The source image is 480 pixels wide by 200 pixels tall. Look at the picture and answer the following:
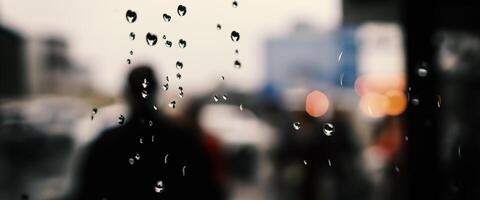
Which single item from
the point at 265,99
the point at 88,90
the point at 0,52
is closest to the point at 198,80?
the point at 88,90

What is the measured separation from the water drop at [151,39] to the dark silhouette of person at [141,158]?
3 cm

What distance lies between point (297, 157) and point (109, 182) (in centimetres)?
103

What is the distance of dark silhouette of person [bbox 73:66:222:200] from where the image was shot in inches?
28.3

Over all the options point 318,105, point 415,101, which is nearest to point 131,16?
point 318,105

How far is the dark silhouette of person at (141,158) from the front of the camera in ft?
2.36

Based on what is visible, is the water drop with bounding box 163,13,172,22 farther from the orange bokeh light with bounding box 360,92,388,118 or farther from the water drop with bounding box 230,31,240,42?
the orange bokeh light with bounding box 360,92,388,118

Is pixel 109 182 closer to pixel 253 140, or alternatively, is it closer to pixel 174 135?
pixel 174 135

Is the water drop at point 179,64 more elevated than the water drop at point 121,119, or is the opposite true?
the water drop at point 179,64

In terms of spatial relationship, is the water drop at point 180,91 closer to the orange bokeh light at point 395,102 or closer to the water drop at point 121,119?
the water drop at point 121,119

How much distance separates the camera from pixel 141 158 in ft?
2.41

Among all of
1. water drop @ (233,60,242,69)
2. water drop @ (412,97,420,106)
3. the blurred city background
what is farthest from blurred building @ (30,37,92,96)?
water drop @ (412,97,420,106)

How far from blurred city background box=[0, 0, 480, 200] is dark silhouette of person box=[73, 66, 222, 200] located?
17 mm

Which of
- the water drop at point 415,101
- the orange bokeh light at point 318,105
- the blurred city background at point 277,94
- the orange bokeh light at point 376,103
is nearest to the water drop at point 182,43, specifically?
the blurred city background at point 277,94

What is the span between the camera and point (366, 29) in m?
1.62
